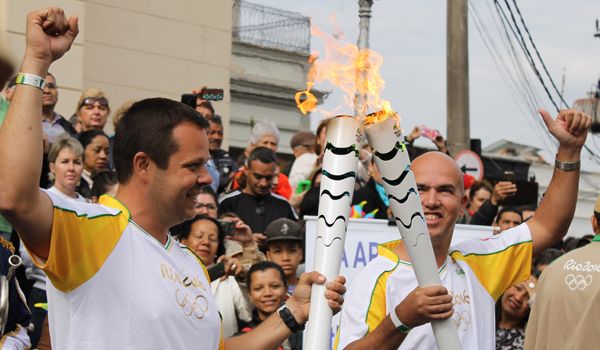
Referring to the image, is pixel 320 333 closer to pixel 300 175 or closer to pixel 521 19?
pixel 300 175

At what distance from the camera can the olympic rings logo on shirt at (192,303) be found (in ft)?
10.7

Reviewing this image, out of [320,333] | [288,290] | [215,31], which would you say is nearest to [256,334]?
[320,333]

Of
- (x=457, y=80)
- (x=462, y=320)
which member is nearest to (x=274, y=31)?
(x=457, y=80)

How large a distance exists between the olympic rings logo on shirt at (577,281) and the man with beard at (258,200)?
3.16 m

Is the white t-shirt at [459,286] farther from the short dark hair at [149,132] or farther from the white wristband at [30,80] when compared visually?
the white wristband at [30,80]

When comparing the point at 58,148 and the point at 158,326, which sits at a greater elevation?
the point at 58,148

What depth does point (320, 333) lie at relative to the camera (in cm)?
325

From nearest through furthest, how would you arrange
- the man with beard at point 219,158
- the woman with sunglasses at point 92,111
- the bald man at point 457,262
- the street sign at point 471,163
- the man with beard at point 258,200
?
the bald man at point 457,262 < the man with beard at point 258,200 < the woman with sunglasses at point 92,111 < the man with beard at point 219,158 < the street sign at point 471,163

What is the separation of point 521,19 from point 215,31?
20.7 ft

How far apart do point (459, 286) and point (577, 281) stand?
999mm

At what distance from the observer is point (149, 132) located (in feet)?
11.3

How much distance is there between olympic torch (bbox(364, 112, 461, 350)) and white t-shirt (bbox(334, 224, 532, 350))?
9.3 inches

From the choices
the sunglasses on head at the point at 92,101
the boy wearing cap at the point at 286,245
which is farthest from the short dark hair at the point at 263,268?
the sunglasses on head at the point at 92,101

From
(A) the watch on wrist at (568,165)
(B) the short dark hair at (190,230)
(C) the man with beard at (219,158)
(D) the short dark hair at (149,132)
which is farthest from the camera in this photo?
(C) the man with beard at (219,158)
